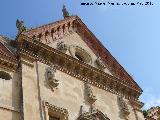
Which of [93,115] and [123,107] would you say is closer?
[93,115]

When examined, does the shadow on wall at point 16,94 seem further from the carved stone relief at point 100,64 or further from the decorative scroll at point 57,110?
the carved stone relief at point 100,64

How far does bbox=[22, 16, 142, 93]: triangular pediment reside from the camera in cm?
2606

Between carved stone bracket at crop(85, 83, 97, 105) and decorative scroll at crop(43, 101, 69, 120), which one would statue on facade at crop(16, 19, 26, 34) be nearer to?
decorative scroll at crop(43, 101, 69, 120)

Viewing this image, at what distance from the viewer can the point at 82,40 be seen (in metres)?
28.2

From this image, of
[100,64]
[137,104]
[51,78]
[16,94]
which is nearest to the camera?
[16,94]

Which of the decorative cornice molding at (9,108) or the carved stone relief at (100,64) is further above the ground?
the carved stone relief at (100,64)

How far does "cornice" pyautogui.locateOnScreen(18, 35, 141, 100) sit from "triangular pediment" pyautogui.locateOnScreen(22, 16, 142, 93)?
71 centimetres

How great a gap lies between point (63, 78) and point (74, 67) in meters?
1.51

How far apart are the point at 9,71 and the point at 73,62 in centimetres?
477

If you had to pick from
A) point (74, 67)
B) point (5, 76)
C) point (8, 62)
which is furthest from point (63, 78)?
point (5, 76)

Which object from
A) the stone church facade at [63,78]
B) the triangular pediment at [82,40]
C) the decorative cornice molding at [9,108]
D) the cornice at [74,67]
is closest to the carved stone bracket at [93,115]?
the stone church facade at [63,78]

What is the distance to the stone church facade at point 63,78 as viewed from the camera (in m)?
20.3

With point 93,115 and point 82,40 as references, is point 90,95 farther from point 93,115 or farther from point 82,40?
point 82,40

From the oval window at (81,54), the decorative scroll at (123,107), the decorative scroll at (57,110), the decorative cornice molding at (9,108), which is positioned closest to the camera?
the decorative cornice molding at (9,108)
